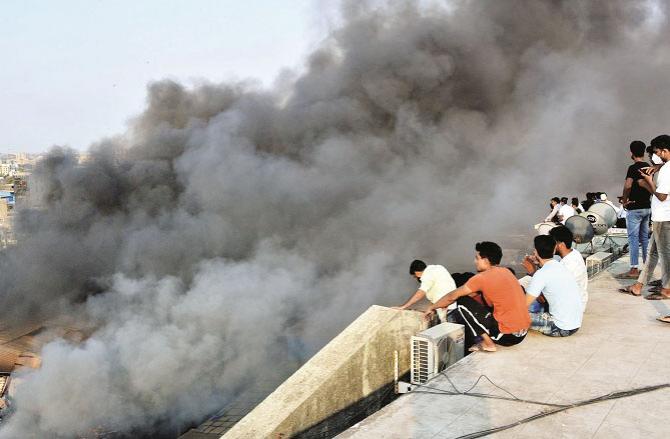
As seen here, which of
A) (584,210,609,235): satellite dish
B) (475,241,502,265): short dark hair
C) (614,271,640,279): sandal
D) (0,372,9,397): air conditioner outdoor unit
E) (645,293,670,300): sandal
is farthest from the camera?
(0,372,9,397): air conditioner outdoor unit

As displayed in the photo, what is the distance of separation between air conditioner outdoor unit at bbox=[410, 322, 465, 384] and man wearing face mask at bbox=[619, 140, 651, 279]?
7.05 ft

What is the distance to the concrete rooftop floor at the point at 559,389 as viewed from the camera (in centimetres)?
234

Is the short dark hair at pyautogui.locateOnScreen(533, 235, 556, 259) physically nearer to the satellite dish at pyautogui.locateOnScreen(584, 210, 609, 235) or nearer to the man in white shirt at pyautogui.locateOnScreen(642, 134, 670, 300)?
the man in white shirt at pyautogui.locateOnScreen(642, 134, 670, 300)

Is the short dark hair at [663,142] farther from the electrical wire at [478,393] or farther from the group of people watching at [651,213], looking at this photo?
the electrical wire at [478,393]

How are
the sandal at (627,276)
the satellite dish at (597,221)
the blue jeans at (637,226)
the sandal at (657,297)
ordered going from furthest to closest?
the satellite dish at (597,221) → the sandal at (627,276) → the blue jeans at (637,226) → the sandal at (657,297)

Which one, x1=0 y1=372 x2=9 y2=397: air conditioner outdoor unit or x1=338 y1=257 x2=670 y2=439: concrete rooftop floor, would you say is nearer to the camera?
x1=338 y1=257 x2=670 y2=439: concrete rooftop floor

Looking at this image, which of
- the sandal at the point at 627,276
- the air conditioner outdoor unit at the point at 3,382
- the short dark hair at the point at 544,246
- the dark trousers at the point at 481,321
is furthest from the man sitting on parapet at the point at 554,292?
the air conditioner outdoor unit at the point at 3,382

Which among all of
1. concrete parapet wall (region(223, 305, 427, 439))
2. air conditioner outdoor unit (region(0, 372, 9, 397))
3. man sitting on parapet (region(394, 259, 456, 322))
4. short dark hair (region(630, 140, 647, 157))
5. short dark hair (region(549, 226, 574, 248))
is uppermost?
short dark hair (region(630, 140, 647, 157))

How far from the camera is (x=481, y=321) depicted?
10.9 ft

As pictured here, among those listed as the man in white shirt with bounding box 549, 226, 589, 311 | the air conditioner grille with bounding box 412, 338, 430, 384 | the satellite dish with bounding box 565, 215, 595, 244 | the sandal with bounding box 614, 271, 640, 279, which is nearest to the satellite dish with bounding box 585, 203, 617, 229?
the satellite dish with bounding box 565, 215, 595, 244

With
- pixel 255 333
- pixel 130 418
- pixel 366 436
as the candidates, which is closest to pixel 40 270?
pixel 130 418

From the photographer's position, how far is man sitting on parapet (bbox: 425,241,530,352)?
3166mm

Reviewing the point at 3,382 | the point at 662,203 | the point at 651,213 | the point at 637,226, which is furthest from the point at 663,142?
the point at 3,382

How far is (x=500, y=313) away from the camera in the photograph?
10.6 feet
